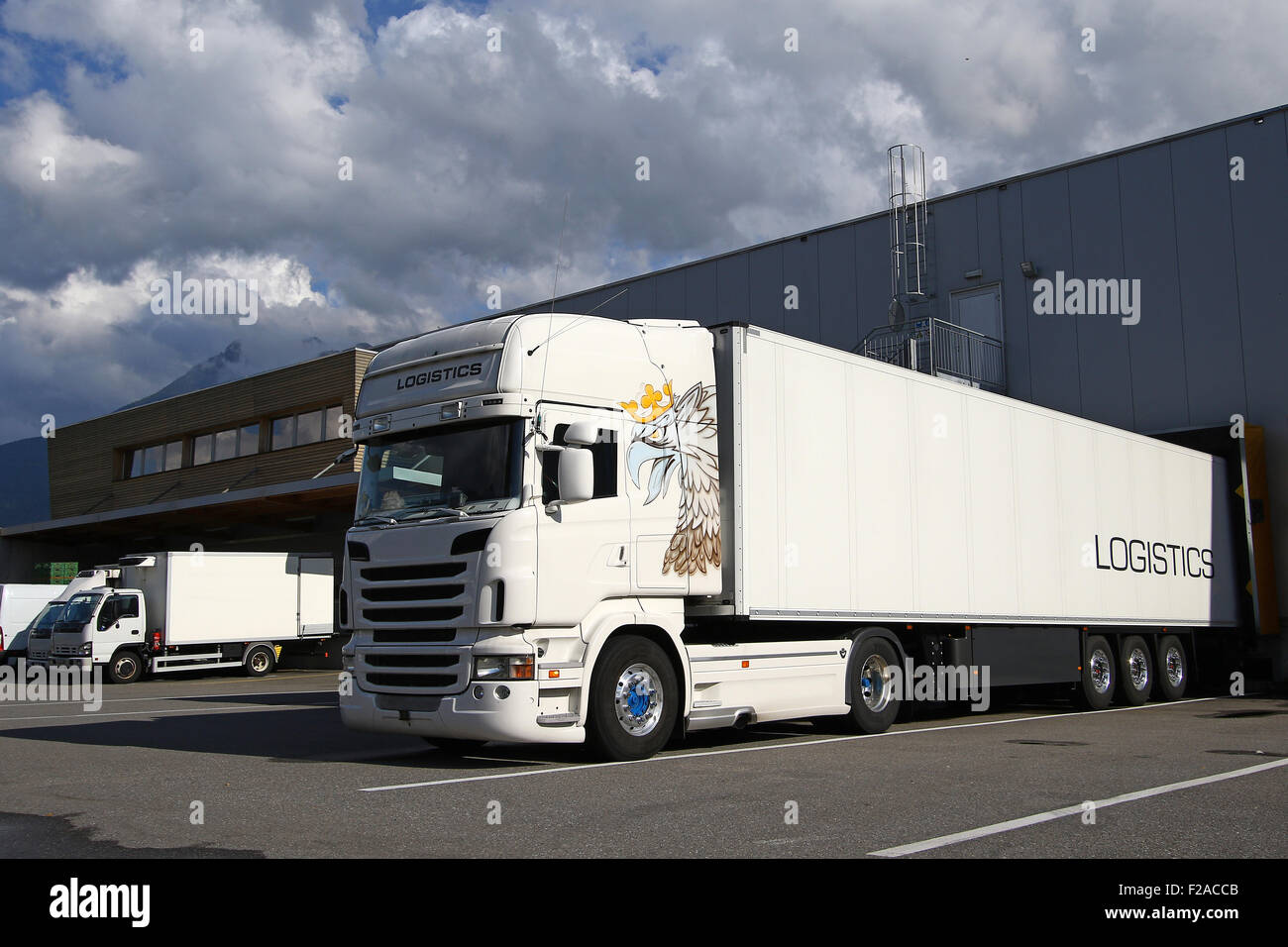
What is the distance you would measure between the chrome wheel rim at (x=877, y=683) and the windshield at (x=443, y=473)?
4819 mm

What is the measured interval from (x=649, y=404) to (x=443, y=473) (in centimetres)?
188

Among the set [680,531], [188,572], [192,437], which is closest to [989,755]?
[680,531]

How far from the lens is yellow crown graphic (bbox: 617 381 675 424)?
9.62m

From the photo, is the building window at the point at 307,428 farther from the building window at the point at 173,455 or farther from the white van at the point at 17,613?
the white van at the point at 17,613

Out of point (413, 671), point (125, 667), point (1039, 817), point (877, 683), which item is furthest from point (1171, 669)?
point (125, 667)

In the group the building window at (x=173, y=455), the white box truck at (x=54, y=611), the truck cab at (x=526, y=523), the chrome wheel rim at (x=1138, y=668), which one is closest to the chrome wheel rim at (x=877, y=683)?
the truck cab at (x=526, y=523)

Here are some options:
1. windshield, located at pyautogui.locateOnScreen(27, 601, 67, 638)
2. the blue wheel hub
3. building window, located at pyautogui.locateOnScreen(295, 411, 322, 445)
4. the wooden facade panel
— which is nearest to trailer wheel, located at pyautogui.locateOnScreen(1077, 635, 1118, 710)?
the blue wheel hub

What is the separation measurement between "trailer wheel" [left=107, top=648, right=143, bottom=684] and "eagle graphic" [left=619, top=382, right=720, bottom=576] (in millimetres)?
21146

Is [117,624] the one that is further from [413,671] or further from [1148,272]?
[1148,272]

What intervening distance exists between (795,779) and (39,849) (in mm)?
4864

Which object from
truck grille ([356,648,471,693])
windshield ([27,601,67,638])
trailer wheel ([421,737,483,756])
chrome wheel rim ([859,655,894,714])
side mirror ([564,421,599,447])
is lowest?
trailer wheel ([421,737,483,756])

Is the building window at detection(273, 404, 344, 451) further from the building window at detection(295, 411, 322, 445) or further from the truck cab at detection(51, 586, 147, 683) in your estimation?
the truck cab at detection(51, 586, 147, 683)

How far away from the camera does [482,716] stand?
8641mm
